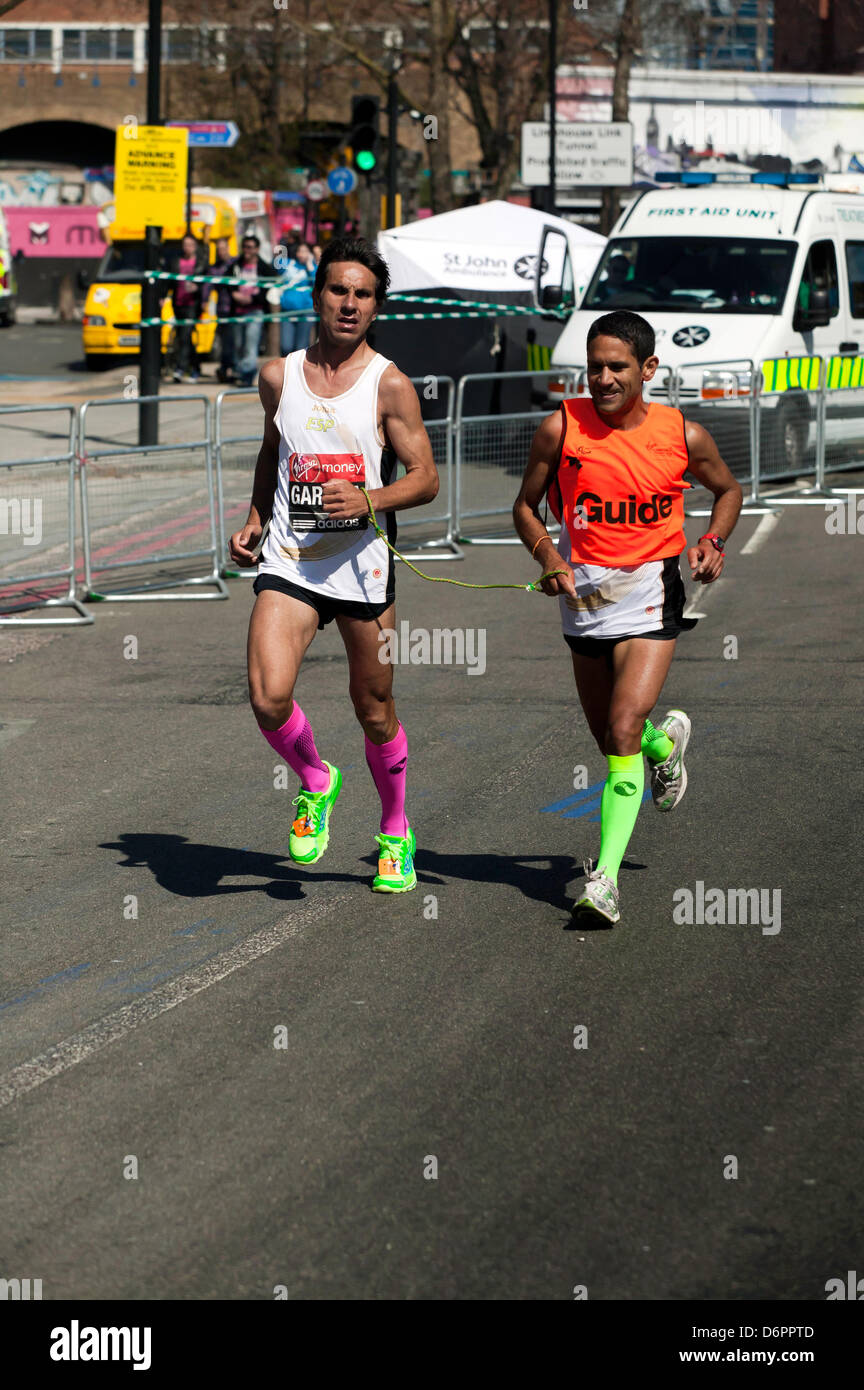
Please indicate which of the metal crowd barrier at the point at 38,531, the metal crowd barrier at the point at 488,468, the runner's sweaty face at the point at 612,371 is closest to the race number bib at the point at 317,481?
the runner's sweaty face at the point at 612,371

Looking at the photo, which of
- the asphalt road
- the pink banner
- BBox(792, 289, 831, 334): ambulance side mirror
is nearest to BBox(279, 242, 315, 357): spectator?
BBox(792, 289, 831, 334): ambulance side mirror

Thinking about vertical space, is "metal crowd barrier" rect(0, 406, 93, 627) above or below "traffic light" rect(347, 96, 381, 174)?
below

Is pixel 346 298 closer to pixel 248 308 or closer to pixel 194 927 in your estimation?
pixel 194 927

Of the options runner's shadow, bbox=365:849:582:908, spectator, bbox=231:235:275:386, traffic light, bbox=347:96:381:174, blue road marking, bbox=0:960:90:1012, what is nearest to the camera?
blue road marking, bbox=0:960:90:1012

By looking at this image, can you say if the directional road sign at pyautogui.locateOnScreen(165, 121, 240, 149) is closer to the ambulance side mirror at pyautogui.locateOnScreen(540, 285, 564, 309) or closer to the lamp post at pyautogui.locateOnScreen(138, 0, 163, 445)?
the lamp post at pyautogui.locateOnScreen(138, 0, 163, 445)

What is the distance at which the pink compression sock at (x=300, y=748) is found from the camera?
6104 millimetres

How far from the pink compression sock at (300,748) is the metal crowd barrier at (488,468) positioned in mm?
8178

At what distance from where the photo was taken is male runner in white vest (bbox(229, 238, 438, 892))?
583 centimetres

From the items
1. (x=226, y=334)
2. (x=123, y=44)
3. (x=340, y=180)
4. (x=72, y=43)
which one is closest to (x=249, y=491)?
(x=226, y=334)

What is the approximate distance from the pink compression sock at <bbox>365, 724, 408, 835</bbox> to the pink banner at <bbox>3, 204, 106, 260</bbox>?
52206 millimetres

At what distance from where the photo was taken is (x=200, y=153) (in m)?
62.2

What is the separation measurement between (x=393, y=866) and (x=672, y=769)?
101 cm

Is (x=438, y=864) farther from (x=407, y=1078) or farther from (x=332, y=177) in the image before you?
(x=332, y=177)
